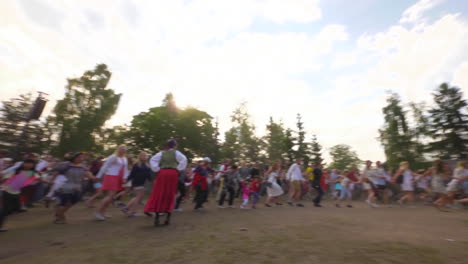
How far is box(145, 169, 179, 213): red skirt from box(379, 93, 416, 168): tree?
1777 inches

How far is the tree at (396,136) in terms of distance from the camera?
1692 inches

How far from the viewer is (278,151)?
173 feet

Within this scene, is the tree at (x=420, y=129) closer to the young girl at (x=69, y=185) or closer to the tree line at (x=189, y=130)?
the tree line at (x=189, y=130)

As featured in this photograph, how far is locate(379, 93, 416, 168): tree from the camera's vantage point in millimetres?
42969

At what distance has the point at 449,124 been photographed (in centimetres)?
4456

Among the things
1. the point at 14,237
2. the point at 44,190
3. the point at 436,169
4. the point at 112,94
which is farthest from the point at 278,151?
the point at 14,237

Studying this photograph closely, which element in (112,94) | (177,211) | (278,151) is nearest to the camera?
A: (177,211)

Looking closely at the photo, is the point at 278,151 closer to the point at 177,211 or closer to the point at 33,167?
the point at 177,211

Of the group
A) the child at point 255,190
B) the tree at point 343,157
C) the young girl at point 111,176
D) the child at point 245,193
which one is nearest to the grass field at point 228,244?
the young girl at point 111,176

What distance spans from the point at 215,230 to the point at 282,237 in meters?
1.59

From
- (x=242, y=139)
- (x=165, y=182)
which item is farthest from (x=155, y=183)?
(x=242, y=139)

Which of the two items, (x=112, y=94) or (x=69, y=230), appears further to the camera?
(x=112, y=94)

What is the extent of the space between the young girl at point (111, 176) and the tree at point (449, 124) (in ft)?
171

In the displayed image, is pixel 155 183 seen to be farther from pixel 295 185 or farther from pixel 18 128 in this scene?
pixel 18 128
